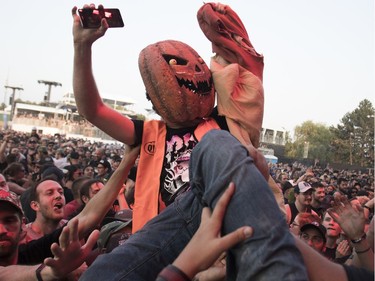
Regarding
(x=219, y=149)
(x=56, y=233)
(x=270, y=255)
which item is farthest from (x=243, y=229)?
(x=56, y=233)

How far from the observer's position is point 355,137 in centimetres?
6562

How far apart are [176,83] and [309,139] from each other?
85.1 meters

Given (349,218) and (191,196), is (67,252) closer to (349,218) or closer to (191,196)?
(191,196)

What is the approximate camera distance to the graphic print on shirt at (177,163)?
2.17 m

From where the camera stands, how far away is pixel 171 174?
221cm

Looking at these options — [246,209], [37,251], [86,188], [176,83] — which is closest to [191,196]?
[246,209]

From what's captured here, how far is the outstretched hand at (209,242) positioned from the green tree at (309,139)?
6813cm

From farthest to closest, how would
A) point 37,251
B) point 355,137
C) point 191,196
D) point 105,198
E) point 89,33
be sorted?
point 355,137 < point 37,251 < point 105,198 < point 89,33 < point 191,196

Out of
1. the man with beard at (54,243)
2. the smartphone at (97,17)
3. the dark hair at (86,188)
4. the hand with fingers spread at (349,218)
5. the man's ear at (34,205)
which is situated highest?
the smartphone at (97,17)

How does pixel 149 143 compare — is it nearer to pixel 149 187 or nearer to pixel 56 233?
pixel 149 187

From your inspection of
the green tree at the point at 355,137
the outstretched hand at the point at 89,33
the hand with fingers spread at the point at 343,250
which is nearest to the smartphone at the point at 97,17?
the outstretched hand at the point at 89,33

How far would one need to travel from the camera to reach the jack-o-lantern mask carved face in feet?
7.50

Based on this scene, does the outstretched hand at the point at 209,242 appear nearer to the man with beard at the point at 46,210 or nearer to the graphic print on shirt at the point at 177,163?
the graphic print on shirt at the point at 177,163

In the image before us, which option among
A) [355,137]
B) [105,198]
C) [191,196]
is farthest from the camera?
[355,137]
